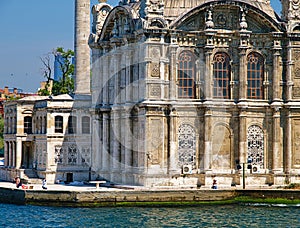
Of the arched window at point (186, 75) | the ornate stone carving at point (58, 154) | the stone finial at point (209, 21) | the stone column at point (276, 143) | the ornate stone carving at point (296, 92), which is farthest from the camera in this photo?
the ornate stone carving at point (58, 154)

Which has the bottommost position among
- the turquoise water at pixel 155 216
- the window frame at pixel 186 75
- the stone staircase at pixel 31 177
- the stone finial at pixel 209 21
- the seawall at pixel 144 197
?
the turquoise water at pixel 155 216

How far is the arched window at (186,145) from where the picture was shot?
163 ft

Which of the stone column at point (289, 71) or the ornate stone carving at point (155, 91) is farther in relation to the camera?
the stone column at point (289, 71)

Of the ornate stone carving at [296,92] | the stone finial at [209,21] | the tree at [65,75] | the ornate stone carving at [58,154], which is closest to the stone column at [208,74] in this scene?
the stone finial at [209,21]

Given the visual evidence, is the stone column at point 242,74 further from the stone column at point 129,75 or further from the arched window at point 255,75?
the stone column at point 129,75

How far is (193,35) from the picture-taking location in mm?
49656

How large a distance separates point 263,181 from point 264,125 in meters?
3.18

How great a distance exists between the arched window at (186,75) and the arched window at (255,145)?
162 inches

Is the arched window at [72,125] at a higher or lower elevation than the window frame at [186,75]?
lower

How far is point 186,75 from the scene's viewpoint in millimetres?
49656

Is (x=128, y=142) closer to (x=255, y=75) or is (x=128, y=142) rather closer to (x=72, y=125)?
(x=72, y=125)

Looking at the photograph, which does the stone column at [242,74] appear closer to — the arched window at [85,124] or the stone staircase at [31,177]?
the arched window at [85,124]

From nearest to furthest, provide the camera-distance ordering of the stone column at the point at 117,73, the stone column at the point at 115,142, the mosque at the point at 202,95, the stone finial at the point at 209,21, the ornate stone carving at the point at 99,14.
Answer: the mosque at the point at 202,95, the stone finial at the point at 209,21, the stone column at the point at 115,142, the stone column at the point at 117,73, the ornate stone carving at the point at 99,14

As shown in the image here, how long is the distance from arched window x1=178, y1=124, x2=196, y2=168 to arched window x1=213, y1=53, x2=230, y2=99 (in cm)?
247
